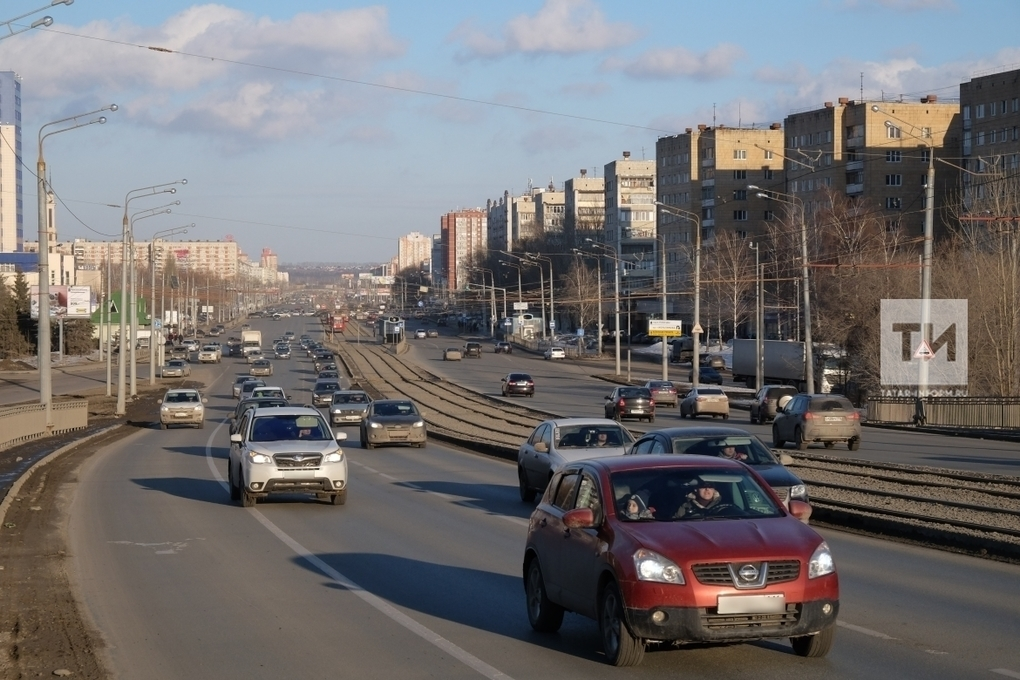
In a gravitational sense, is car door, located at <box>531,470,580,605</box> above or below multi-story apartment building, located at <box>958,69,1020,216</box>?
below

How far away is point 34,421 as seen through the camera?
128 feet

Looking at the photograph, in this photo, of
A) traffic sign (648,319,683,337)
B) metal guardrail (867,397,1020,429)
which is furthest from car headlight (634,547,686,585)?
traffic sign (648,319,683,337)

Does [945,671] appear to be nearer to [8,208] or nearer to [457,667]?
[457,667]

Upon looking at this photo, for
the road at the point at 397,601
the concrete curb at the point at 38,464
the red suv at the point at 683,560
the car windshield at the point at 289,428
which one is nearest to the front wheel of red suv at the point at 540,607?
the red suv at the point at 683,560

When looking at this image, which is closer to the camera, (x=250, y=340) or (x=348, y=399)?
(x=348, y=399)

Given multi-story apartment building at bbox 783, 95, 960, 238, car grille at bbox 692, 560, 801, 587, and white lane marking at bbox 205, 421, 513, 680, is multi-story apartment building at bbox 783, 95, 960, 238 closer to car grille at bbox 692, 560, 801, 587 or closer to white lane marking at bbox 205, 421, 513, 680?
white lane marking at bbox 205, 421, 513, 680

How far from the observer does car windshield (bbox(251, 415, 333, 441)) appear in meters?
20.1

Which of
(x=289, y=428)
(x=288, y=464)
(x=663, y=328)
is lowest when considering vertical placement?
(x=288, y=464)

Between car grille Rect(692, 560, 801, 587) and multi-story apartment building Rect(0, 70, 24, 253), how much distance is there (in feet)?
510

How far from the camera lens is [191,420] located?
164 feet

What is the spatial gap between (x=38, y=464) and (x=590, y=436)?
14.0m

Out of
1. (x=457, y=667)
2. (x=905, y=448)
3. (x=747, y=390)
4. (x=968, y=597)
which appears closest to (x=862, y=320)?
(x=747, y=390)

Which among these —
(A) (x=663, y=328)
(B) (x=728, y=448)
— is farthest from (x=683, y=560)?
(A) (x=663, y=328)

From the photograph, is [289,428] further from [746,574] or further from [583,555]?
[746,574]
